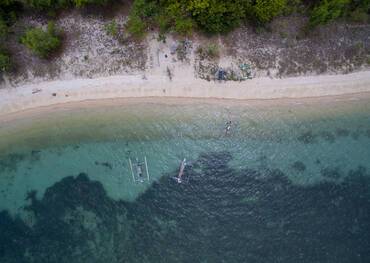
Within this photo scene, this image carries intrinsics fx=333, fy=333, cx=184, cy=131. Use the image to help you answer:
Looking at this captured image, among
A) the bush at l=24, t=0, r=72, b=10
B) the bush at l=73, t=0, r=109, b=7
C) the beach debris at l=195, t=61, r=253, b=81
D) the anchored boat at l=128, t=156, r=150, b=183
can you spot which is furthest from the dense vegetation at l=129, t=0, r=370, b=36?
the anchored boat at l=128, t=156, r=150, b=183

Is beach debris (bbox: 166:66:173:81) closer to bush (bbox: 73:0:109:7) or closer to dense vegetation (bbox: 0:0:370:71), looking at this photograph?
dense vegetation (bbox: 0:0:370:71)

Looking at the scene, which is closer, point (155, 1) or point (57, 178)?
point (155, 1)

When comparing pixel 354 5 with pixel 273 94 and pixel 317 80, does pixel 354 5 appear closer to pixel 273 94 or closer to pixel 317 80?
pixel 317 80

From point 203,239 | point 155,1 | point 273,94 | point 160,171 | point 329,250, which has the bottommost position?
point 329,250

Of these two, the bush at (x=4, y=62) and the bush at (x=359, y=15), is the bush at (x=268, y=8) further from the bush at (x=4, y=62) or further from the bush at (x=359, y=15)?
the bush at (x=4, y=62)

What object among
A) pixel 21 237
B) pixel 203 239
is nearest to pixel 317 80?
pixel 203 239

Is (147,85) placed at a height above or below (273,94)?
above
